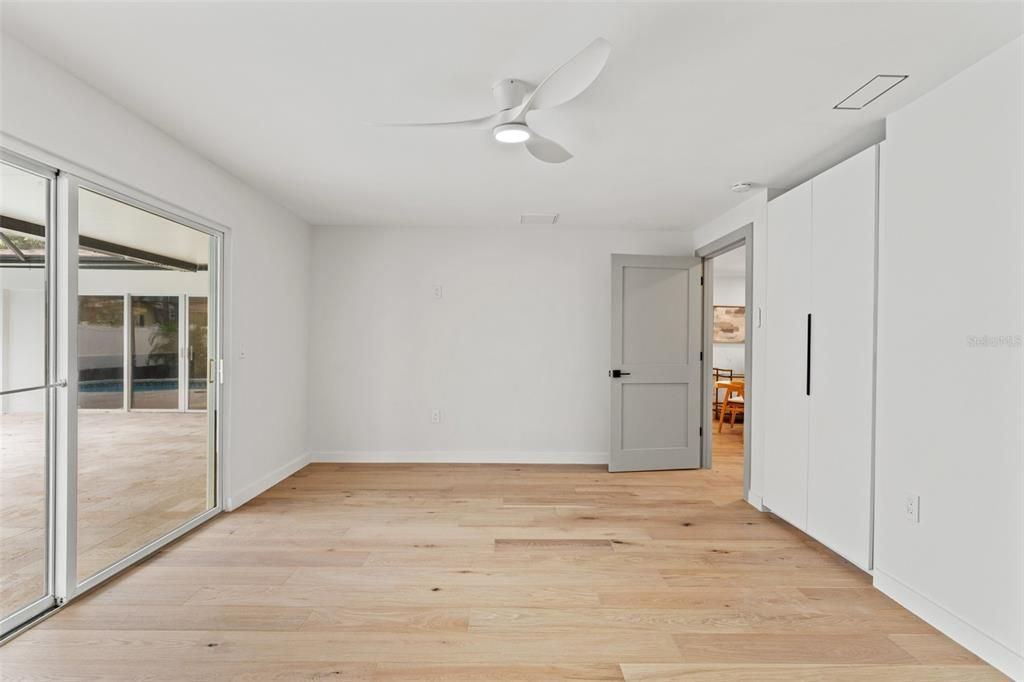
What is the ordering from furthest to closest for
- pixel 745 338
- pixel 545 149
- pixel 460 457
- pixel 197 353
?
1. pixel 460 457
2. pixel 745 338
3. pixel 197 353
4. pixel 545 149

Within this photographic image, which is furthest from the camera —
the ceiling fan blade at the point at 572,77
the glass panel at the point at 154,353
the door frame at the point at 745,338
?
the door frame at the point at 745,338

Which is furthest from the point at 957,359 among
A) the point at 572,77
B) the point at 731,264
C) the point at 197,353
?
the point at 731,264

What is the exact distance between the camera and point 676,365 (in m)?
4.83

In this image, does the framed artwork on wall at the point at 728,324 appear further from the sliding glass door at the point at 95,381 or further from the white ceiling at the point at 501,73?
the sliding glass door at the point at 95,381

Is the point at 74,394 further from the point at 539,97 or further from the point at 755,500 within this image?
the point at 755,500

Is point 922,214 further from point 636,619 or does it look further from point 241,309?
point 241,309

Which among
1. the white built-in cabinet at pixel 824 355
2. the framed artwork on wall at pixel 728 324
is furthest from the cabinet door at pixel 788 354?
the framed artwork on wall at pixel 728 324

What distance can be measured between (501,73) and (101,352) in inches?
93.9

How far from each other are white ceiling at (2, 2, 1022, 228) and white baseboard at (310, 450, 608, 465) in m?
2.77

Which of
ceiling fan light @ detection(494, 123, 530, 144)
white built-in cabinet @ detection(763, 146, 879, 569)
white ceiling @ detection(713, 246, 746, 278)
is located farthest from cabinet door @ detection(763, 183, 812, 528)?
white ceiling @ detection(713, 246, 746, 278)

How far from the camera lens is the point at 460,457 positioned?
4.96m

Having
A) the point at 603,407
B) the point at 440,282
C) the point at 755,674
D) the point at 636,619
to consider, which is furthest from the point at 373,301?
the point at 755,674

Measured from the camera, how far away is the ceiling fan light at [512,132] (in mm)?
2197

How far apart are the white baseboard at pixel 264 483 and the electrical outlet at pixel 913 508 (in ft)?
13.2
